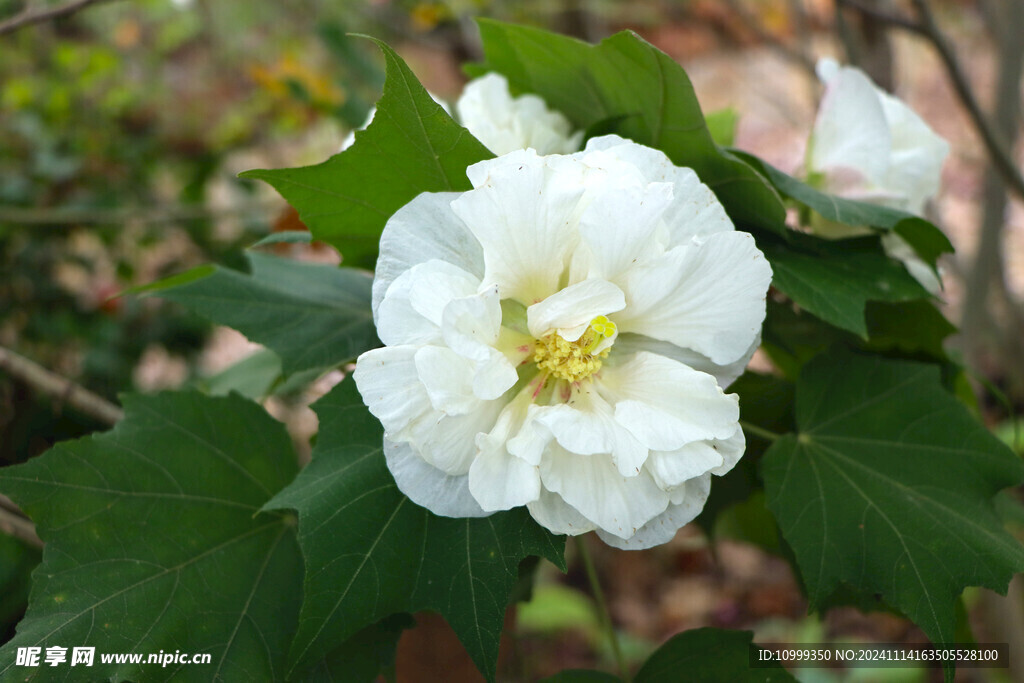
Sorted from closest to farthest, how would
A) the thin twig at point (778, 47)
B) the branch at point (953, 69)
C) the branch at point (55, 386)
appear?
1. the branch at point (55, 386)
2. the branch at point (953, 69)
3. the thin twig at point (778, 47)

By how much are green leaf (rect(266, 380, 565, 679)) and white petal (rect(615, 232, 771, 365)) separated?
0.59 ft

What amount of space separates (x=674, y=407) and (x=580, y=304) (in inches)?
3.8

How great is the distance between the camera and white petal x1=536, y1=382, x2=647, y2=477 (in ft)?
1.64

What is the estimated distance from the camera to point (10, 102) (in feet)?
5.96

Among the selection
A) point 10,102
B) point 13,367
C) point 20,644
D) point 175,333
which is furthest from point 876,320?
point 10,102

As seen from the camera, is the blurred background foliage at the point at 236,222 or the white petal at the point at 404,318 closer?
the white petal at the point at 404,318

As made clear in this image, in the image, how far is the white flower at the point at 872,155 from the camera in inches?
28.3

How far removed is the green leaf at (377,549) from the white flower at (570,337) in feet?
0.14

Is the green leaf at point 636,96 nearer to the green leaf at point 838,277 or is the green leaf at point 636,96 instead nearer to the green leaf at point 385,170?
the green leaf at point 838,277

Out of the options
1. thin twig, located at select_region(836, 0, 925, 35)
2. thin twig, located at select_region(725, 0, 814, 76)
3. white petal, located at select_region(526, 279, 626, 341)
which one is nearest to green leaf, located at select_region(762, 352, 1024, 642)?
white petal, located at select_region(526, 279, 626, 341)

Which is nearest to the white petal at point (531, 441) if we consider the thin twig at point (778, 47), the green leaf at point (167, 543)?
the green leaf at point (167, 543)

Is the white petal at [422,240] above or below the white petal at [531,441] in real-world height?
above

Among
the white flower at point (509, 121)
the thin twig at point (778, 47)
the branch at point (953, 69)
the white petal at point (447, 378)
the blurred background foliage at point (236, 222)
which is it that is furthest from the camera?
the thin twig at point (778, 47)

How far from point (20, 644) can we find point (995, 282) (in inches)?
76.1
